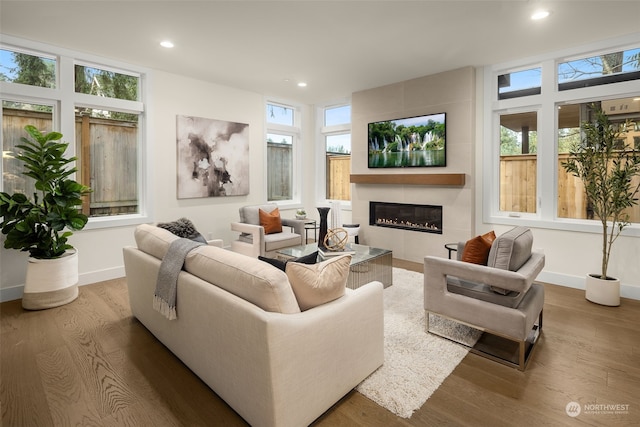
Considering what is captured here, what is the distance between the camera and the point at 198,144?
5102mm

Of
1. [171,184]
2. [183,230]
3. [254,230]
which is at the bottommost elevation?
[254,230]

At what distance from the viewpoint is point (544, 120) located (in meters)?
4.14

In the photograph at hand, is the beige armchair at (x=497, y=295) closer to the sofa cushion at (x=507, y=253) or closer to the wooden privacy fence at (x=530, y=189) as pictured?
the sofa cushion at (x=507, y=253)

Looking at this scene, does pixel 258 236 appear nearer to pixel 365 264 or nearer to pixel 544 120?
pixel 365 264

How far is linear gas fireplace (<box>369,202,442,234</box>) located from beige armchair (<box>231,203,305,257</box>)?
134 centimetres

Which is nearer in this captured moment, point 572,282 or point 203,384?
point 203,384

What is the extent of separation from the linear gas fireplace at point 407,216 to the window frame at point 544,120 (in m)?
0.68

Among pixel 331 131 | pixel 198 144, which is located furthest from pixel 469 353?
pixel 331 131

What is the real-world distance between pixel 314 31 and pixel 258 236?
2616 millimetres

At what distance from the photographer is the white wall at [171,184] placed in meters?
4.09

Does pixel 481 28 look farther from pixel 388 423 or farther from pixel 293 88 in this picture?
pixel 388 423

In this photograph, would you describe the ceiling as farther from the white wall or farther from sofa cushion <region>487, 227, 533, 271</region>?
sofa cushion <region>487, 227, 533, 271</region>

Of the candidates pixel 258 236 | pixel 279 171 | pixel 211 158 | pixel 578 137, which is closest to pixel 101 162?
pixel 211 158

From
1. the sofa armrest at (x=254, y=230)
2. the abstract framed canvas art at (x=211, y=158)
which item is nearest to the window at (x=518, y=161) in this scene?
the sofa armrest at (x=254, y=230)
